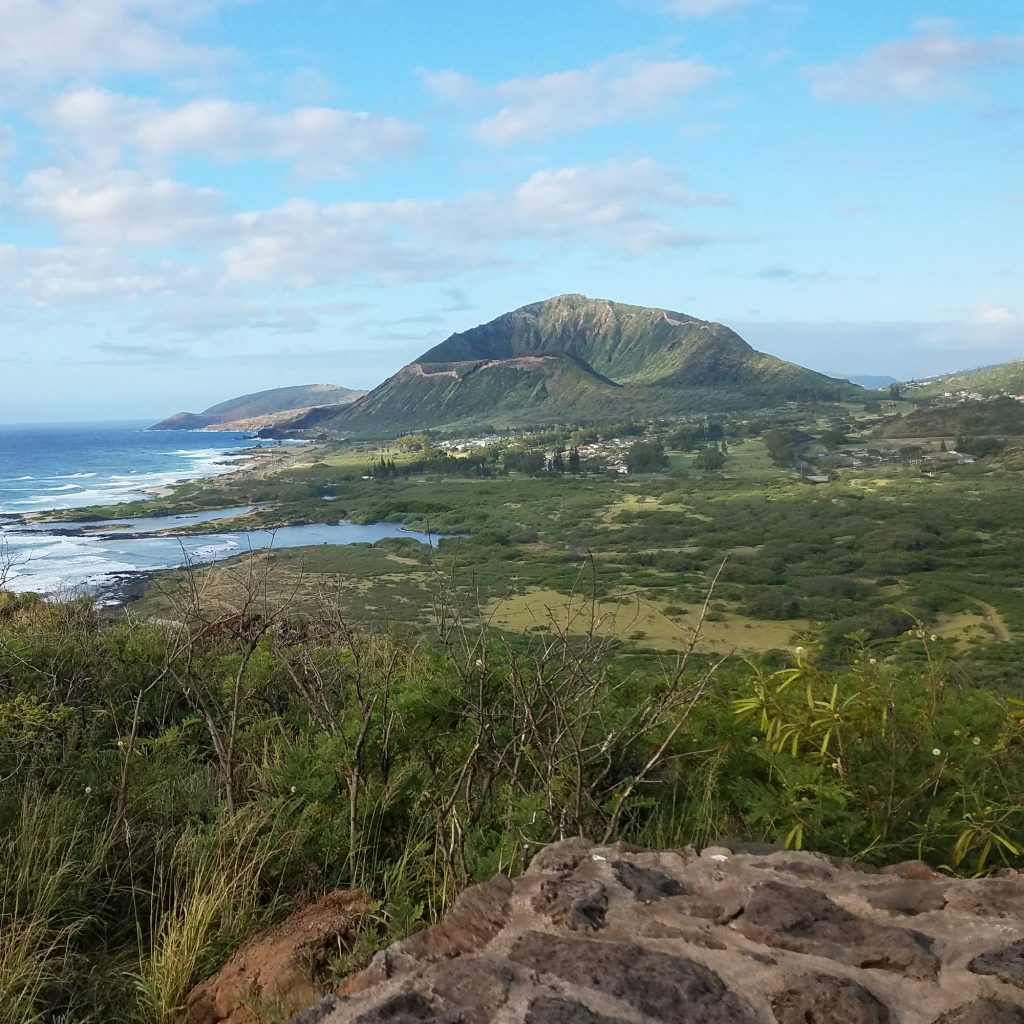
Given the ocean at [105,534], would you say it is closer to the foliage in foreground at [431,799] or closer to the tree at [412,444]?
the foliage in foreground at [431,799]

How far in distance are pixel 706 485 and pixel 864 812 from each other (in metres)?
47.9

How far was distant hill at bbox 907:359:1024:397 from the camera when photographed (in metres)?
81.1

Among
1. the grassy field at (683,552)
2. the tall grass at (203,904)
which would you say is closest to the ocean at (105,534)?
the grassy field at (683,552)

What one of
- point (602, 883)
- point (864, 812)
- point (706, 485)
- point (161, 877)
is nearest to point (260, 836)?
point (161, 877)

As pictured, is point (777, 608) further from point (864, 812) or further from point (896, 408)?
point (896, 408)

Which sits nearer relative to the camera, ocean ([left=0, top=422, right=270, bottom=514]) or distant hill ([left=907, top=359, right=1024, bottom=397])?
ocean ([left=0, top=422, right=270, bottom=514])

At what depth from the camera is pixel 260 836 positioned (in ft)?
11.0

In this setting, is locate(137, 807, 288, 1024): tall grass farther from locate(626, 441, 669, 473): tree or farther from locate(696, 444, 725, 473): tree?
locate(626, 441, 669, 473): tree

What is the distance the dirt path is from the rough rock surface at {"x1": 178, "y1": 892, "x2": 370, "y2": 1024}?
1502cm

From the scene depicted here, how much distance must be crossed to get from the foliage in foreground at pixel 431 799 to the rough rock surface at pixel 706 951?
1.85 feet

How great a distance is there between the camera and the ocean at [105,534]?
20641 millimetres

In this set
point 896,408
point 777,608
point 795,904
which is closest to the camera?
point 795,904

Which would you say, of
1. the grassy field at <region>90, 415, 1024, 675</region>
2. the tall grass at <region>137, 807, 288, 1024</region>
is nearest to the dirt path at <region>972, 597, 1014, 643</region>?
the grassy field at <region>90, 415, 1024, 675</region>

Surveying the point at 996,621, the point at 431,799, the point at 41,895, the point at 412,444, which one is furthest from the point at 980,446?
the point at 41,895
